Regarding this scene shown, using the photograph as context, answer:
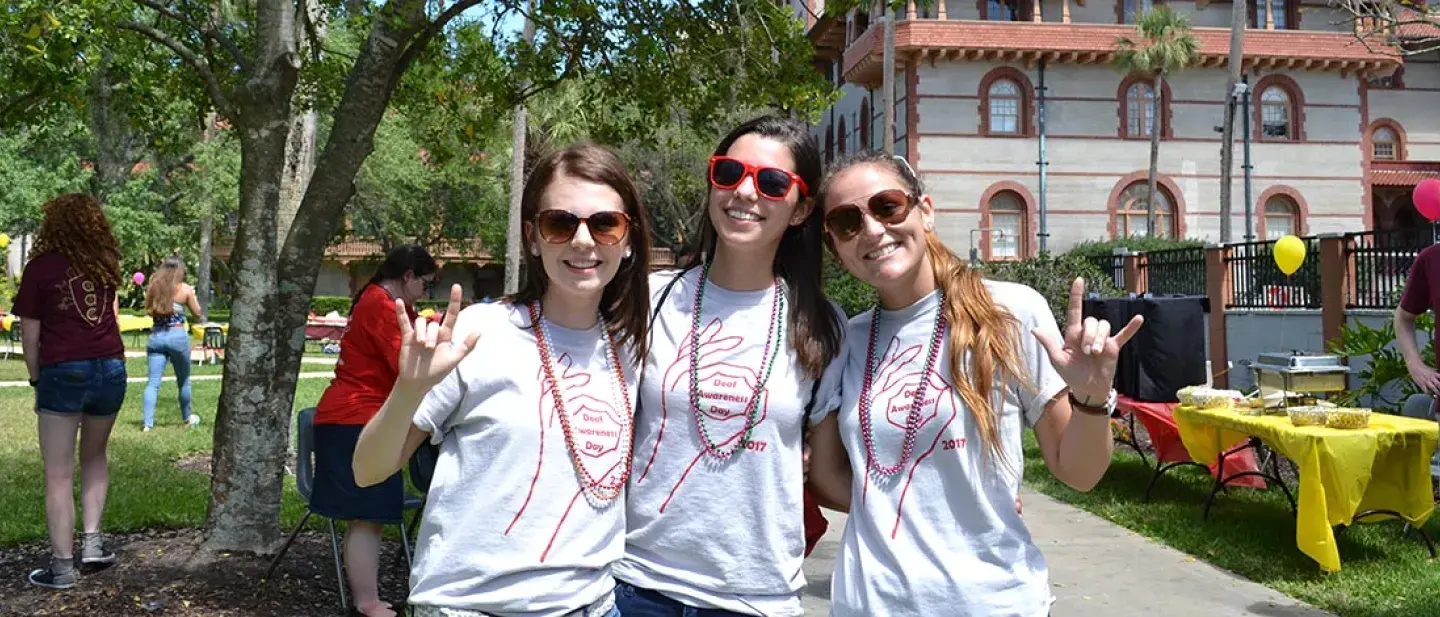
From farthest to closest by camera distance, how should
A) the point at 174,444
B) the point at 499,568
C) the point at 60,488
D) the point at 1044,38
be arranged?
the point at 1044,38, the point at 174,444, the point at 60,488, the point at 499,568

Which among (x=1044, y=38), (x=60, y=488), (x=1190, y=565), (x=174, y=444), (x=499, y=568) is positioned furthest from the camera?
(x=1044, y=38)

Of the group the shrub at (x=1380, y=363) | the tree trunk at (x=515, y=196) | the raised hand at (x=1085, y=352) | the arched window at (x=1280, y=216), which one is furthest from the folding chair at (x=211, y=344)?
the arched window at (x=1280, y=216)

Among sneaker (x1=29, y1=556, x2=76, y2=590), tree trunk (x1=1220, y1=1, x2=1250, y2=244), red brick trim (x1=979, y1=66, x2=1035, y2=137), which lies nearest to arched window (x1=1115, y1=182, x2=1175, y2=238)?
tree trunk (x1=1220, y1=1, x2=1250, y2=244)

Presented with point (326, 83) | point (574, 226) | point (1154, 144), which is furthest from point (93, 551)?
point (1154, 144)

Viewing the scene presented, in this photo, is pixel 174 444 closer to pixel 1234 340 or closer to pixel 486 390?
pixel 486 390

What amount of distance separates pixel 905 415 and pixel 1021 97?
3624 centimetres

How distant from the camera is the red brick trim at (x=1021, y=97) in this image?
119 feet

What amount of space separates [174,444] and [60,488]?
6056mm

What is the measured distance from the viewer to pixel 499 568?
223 cm

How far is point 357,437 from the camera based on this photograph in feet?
17.5

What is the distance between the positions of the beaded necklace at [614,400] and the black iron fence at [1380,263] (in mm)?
12274

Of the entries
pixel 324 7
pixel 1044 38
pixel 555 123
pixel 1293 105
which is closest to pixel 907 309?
pixel 324 7

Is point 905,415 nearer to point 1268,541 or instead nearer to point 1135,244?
point 1268,541

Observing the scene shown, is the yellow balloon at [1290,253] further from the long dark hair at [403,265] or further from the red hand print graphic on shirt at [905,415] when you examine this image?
the red hand print graphic on shirt at [905,415]
